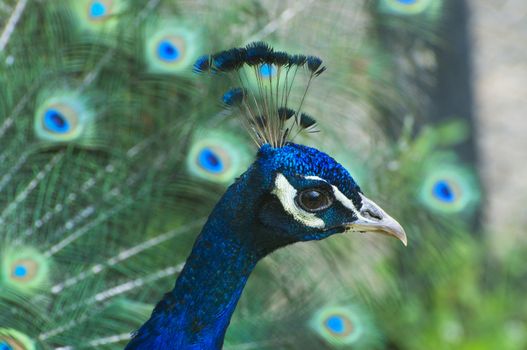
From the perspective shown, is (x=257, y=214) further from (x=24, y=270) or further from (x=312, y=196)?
(x=24, y=270)

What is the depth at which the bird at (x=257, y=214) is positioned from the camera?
89 cm

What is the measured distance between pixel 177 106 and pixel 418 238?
0.55 m

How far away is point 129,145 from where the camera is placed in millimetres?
1509

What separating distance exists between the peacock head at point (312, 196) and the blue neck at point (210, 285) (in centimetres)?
4

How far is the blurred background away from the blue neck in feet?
1.01

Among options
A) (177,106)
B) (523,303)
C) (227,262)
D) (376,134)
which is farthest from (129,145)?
(523,303)

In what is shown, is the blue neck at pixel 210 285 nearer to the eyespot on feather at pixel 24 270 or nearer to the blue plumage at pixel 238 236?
the blue plumage at pixel 238 236

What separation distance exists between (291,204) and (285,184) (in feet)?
0.08

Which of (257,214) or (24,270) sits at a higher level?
(24,270)

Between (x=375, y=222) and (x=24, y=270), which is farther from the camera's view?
(x=24, y=270)

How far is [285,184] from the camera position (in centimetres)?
90

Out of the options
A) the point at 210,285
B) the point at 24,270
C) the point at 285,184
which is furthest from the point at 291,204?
the point at 24,270

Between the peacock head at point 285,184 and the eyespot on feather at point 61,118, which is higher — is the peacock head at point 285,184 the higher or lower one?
the lower one

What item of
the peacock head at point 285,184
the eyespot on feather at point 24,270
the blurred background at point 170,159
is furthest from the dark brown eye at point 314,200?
the eyespot on feather at point 24,270
